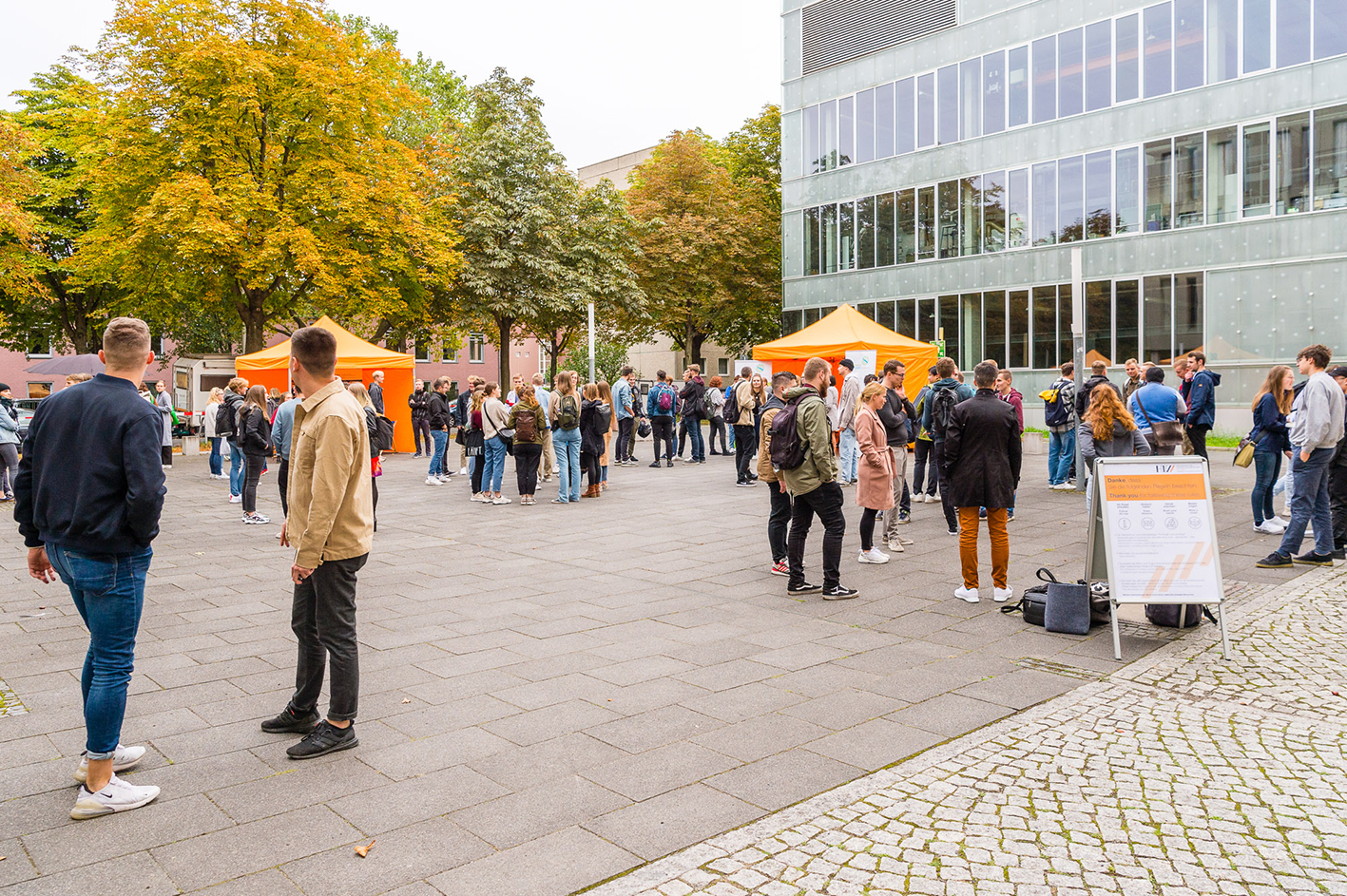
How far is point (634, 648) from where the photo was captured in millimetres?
6238

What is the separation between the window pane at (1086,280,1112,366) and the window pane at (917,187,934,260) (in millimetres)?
5297

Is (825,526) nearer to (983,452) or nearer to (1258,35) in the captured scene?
(983,452)

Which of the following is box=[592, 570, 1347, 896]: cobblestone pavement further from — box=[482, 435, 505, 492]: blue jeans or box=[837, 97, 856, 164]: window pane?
box=[837, 97, 856, 164]: window pane

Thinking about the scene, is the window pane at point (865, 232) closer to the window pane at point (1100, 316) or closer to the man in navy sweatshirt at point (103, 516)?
the window pane at point (1100, 316)

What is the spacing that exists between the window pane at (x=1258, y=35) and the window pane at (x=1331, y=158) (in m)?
1.89

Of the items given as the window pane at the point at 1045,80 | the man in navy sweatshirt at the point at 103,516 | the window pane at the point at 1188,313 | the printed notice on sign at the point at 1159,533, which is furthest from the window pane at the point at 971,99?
the man in navy sweatshirt at the point at 103,516

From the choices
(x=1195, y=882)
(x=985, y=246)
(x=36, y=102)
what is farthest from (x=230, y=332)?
(x=1195, y=882)

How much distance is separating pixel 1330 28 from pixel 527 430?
21335 millimetres

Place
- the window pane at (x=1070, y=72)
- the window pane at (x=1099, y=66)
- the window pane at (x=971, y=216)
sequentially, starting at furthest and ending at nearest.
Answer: the window pane at (x=971, y=216) → the window pane at (x=1070, y=72) → the window pane at (x=1099, y=66)

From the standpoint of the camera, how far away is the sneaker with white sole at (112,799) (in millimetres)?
3744

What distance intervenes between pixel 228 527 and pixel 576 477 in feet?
15.4

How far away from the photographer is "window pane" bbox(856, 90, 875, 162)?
3222 cm

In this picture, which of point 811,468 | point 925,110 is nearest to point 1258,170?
point 925,110

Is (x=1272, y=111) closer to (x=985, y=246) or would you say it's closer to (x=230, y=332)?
(x=985, y=246)
